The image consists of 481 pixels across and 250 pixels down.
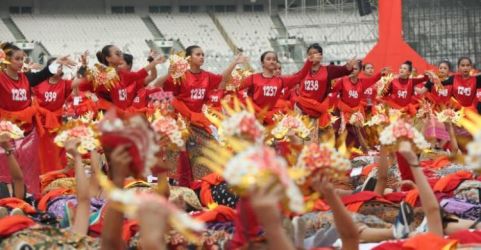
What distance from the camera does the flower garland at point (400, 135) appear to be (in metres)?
4.39

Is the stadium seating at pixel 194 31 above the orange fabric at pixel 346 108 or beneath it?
beneath

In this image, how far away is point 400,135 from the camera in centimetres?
440

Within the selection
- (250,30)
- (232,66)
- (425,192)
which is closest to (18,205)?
(425,192)

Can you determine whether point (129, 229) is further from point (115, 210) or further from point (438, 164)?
point (438, 164)

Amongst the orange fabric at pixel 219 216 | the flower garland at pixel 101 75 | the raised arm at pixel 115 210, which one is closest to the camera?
the raised arm at pixel 115 210

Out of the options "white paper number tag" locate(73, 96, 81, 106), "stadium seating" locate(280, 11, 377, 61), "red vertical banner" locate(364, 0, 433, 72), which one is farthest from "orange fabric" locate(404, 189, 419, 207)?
"stadium seating" locate(280, 11, 377, 61)

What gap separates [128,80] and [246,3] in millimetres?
17973

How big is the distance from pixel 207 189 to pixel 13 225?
9.09ft

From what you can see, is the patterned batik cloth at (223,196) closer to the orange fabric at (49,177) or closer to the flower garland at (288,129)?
the flower garland at (288,129)

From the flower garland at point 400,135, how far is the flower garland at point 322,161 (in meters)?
0.79

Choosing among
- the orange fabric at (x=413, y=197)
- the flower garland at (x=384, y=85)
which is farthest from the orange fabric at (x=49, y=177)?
the flower garland at (x=384, y=85)

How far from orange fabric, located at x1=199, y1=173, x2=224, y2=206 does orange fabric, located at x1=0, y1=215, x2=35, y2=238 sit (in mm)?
2513

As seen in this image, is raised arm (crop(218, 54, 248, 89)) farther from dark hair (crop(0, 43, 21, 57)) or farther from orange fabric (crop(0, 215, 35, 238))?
orange fabric (crop(0, 215, 35, 238))

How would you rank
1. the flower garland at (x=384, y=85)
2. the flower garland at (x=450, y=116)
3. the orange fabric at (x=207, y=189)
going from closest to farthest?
the orange fabric at (x=207, y=189)
the flower garland at (x=450, y=116)
the flower garland at (x=384, y=85)
